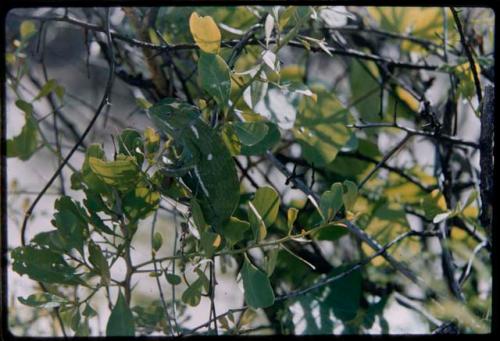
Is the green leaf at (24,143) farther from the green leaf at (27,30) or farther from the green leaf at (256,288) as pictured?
the green leaf at (256,288)

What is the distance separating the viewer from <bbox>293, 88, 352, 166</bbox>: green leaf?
786 mm

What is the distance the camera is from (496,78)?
1.62 feet

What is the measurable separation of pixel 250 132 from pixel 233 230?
0.23 ft

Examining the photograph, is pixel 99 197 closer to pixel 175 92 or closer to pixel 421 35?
pixel 175 92

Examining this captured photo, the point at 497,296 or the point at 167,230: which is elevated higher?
the point at 167,230

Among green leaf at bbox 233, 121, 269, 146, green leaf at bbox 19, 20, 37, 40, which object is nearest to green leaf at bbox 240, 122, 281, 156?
green leaf at bbox 233, 121, 269, 146

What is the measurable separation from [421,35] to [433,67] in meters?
0.13

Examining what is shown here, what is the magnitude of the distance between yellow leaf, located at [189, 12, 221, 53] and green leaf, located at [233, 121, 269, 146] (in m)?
0.06

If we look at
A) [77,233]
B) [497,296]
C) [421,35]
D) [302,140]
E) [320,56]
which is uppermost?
[320,56]

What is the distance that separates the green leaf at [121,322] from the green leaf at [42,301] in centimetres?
4

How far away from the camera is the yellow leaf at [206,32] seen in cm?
54

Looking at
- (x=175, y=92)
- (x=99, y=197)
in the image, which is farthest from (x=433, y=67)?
(x=99, y=197)

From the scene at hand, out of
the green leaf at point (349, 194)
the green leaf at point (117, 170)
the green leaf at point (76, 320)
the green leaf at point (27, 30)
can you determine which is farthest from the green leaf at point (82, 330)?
the green leaf at point (27, 30)

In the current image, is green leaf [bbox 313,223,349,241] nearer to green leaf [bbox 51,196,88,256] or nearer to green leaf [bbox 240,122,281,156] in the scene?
green leaf [bbox 240,122,281,156]
